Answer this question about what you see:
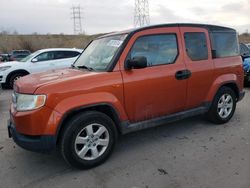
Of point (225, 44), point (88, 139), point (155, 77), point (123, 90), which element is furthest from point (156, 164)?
point (225, 44)

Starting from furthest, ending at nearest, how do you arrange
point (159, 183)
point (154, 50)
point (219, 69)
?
point (219, 69)
point (154, 50)
point (159, 183)

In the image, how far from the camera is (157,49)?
434 cm

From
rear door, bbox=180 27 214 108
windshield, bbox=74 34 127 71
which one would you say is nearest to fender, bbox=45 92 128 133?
windshield, bbox=74 34 127 71

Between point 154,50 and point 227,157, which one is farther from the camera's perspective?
point 154,50

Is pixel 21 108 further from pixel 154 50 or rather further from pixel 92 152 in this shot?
Result: pixel 154 50

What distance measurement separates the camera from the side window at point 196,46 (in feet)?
15.4

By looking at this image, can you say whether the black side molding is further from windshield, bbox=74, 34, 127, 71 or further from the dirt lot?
windshield, bbox=74, 34, 127, 71

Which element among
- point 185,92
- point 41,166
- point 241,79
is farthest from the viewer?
point 241,79

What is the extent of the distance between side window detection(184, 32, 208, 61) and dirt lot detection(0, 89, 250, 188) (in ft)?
4.58

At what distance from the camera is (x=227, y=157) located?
3982 mm

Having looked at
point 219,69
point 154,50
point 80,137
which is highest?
point 154,50

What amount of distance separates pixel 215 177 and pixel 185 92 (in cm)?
160

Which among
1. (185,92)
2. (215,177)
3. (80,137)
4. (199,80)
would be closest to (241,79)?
(199,80)

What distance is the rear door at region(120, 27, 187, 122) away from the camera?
4.02 m
